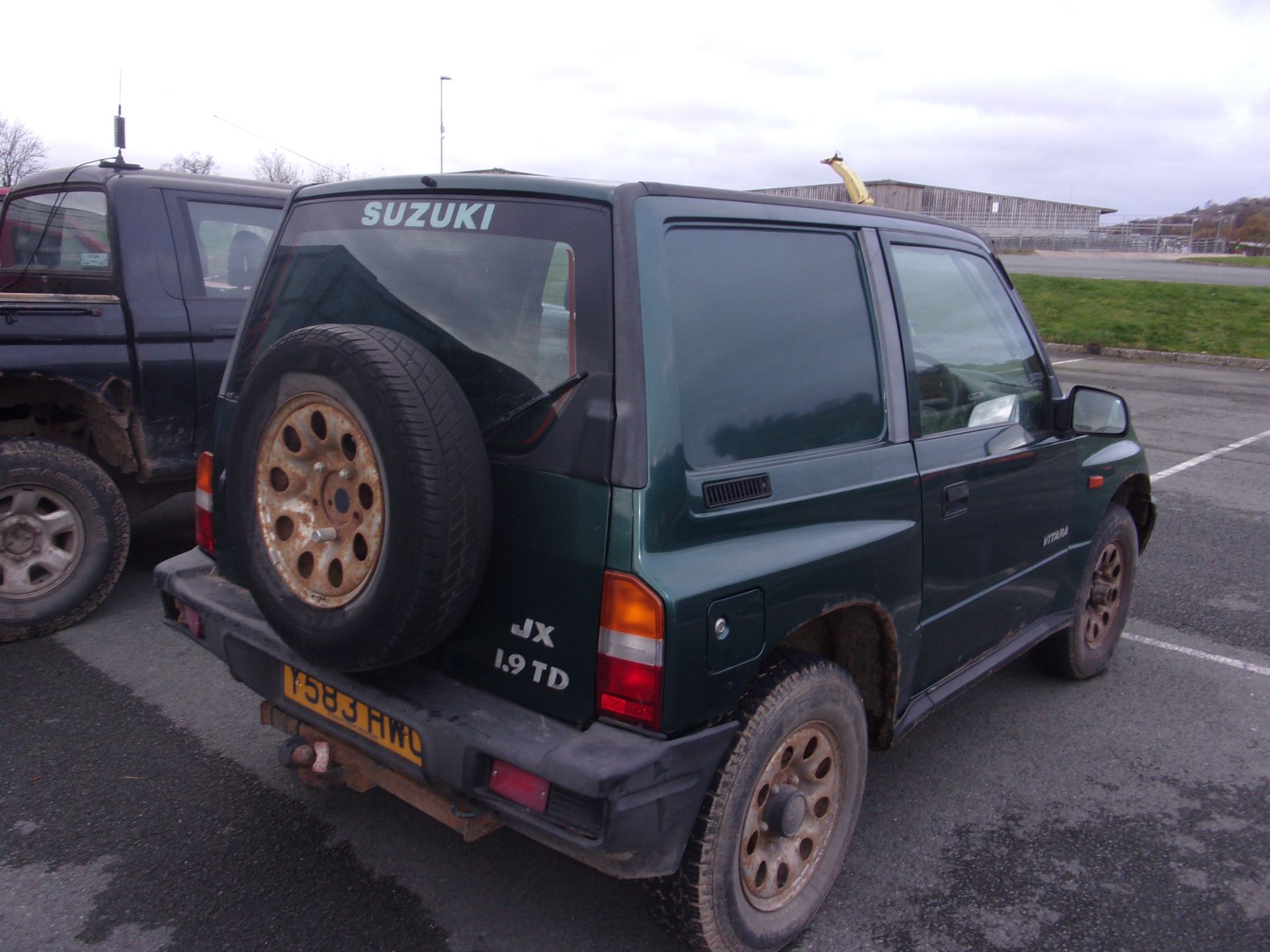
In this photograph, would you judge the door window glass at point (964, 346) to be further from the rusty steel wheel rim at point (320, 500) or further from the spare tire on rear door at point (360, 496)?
the rusty steel wheel rim at point (320, 500)

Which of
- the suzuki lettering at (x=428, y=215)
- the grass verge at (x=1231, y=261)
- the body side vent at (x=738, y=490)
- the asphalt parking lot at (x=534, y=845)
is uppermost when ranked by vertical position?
the grass verge at (x=1231, y=261)

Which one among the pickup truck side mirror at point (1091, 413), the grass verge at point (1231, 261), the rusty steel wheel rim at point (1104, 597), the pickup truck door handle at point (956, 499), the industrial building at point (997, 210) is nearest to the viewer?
the pickup truck door handle at point (956, 499)

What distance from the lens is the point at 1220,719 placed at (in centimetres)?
407

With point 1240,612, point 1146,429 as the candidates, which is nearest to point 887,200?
point 1146,429

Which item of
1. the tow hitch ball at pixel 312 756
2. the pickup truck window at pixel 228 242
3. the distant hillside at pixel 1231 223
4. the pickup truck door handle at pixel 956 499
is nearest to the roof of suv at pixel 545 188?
the pickup truck door handle at pixel 956 499

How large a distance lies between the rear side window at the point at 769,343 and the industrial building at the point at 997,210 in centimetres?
3668

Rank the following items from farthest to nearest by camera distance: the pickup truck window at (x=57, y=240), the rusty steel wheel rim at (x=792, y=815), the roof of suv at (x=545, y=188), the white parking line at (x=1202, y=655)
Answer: the pickup truck window at (x=57, y=240) < the white parking line at (x=1202, y=655) < the rusty steel wheel rim at (x=792, y=815) < the roof of suv at (x=545, y=188)

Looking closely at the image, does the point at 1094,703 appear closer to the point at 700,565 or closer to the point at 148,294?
the point at 700,565

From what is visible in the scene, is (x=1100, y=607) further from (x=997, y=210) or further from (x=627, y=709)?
(x=997, y=210)

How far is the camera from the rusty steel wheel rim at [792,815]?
2443 millimetres

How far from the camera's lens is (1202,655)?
4.72 meters

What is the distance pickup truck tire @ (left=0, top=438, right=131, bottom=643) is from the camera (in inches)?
169

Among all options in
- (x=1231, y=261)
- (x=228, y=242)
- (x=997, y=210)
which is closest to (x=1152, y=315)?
(x=228, y=242)

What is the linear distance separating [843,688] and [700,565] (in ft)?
2.21
